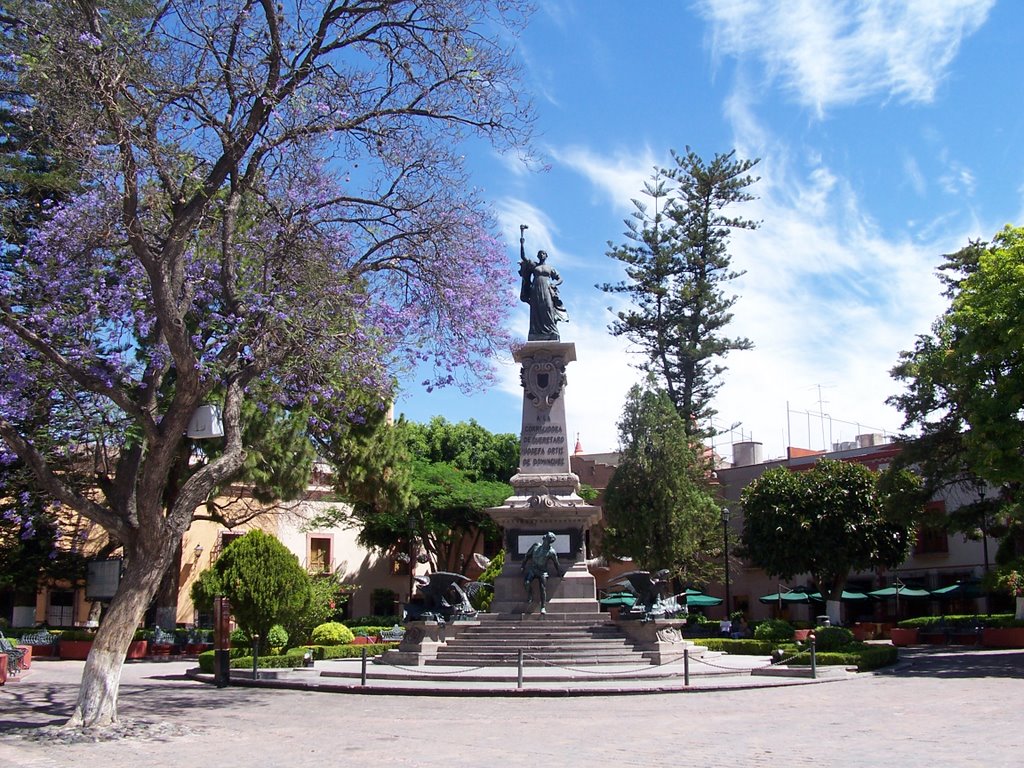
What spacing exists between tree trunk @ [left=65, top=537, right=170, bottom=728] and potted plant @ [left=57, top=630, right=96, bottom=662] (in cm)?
1846

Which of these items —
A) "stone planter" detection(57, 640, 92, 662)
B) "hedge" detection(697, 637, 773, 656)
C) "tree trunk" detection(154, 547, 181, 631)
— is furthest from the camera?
"tree trunk" detection(154, 547, 181, 631)

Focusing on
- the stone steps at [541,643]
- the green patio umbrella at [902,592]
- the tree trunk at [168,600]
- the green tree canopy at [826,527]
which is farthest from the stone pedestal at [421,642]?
the green patio umbrella at [902,592]

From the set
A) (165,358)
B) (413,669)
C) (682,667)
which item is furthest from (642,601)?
(165,358)

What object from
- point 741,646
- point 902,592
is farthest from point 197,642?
point 902,592

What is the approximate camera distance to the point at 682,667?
761 inches

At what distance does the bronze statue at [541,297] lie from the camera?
1004 inches

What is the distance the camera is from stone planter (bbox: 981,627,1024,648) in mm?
30391

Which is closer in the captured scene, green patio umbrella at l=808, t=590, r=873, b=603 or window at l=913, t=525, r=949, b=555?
green patio umbrella at l=808, t=590, r=873, b=603

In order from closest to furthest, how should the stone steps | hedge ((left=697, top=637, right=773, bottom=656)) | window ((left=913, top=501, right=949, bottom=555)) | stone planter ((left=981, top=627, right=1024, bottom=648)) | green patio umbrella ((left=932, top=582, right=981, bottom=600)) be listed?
1. the stone steps
2. hedge ((left=697, top=637, right=773, bottom=656))
3. stone planter ((left=981, top=627, right=1024, bottom=648))
4. green patio umbrella ((left=932, top=582, right=981, bottom=600))
5. window ((left=913, top=501, right=949, bottom=555))

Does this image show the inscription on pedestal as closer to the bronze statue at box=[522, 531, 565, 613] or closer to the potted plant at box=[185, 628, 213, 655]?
the bronze statue at box=[522, 531, 565, 613]

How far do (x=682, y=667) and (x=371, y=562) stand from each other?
3080cm

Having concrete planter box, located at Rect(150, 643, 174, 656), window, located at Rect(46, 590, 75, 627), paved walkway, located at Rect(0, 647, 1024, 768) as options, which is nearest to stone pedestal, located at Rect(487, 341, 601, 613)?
paved walkway, located at Rect(0, 647, 1024, 768)

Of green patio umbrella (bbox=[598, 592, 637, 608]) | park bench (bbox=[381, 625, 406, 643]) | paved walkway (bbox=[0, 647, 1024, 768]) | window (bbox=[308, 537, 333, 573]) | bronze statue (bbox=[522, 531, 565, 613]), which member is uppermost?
window (bbox=[308, 537, 333, 573])

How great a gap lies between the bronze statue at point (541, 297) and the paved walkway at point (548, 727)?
1103cm
